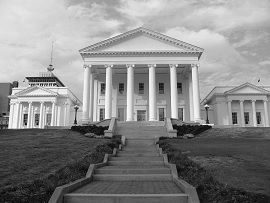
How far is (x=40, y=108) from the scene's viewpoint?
62.5 metres

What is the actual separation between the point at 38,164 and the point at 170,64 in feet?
117

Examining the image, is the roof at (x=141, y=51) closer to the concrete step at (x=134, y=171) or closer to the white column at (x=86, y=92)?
the white column at (x=86, y=92)

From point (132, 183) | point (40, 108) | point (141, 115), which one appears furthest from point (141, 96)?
point (132, 183)

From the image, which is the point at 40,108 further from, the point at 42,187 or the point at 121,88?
the point at 42,187

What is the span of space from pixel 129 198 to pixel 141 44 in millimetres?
41099

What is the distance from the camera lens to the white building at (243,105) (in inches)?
2277

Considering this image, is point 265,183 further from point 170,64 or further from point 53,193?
point 170,64

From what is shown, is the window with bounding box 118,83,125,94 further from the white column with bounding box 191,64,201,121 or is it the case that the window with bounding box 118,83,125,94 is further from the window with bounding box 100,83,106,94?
the white column with bounding box 191,64,201,121

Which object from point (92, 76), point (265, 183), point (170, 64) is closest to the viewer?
point (265, 183)

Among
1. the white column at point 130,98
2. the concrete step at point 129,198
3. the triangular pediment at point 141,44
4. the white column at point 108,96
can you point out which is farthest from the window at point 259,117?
the concrete step at point 129,198

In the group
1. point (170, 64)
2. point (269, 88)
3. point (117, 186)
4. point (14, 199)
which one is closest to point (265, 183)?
point (117, 186)

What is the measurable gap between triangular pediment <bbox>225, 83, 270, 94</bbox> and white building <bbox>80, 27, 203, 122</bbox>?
12.1 metres

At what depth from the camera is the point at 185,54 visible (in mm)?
47562

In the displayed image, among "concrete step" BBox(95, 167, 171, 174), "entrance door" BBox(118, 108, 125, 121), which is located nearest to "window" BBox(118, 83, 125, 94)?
"entrance door" BBox(118, 108, 125, 121)
